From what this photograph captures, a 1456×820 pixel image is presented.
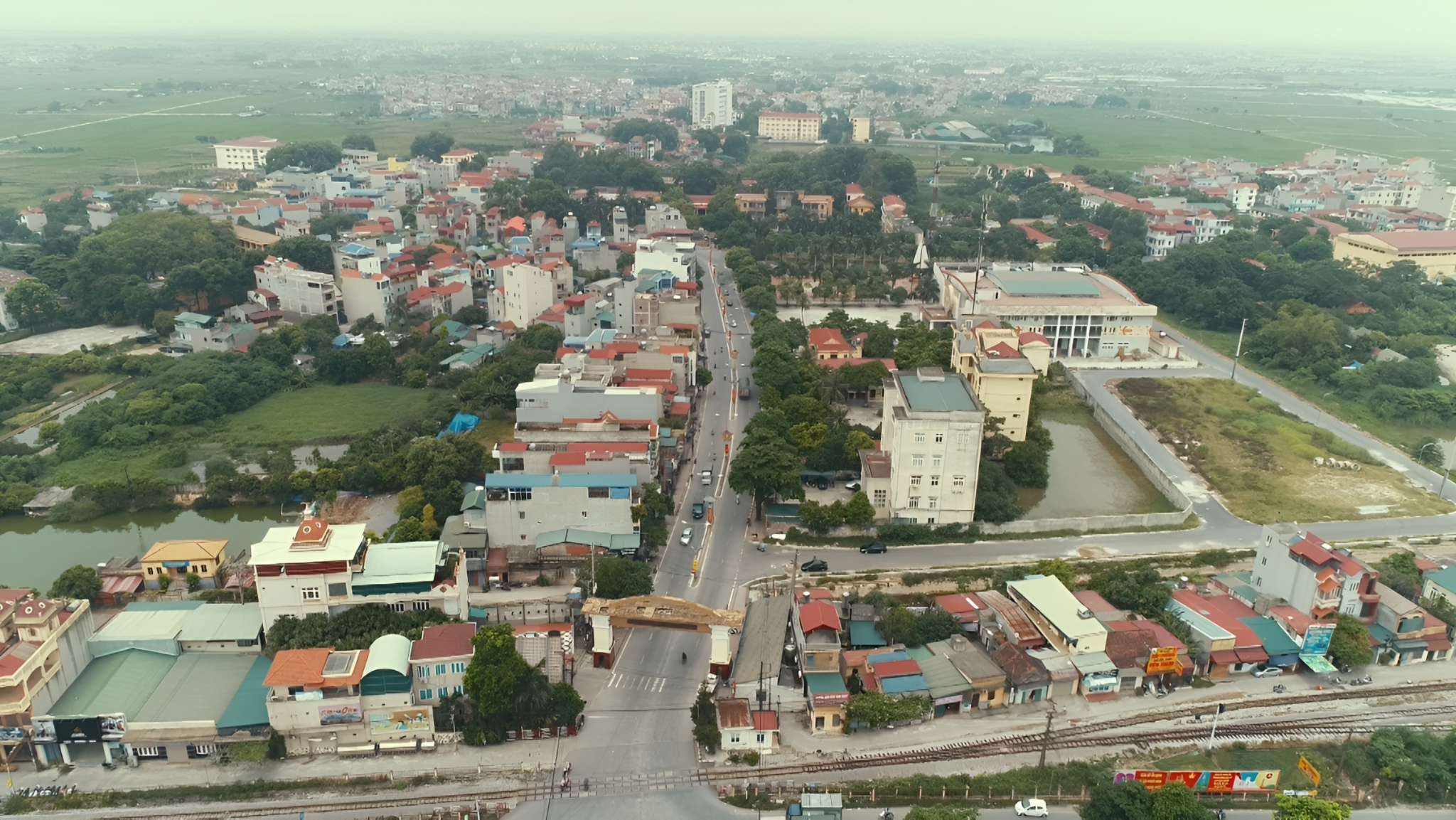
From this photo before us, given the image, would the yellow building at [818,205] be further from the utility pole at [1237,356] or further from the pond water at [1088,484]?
the pond water at [1088,484]

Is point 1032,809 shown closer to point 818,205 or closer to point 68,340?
point 68,340

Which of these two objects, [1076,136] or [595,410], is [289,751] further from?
[1076,136]

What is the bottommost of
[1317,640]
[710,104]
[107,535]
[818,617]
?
[107,535]

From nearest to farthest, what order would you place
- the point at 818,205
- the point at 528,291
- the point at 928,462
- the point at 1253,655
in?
the point at 1253,655, the point at 928,462, the point at 528,291, the point at 818,205

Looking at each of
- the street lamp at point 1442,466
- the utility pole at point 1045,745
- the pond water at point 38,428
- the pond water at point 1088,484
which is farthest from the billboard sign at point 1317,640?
the pond water at point 38,428

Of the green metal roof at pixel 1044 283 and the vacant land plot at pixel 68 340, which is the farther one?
the green metal roof at pixel 1044 283

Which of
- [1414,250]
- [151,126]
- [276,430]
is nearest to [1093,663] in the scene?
[276,430]

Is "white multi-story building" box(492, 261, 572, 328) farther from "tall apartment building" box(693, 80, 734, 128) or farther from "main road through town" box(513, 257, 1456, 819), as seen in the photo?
"tall apartment building" box(693, 80, 734, 128)
